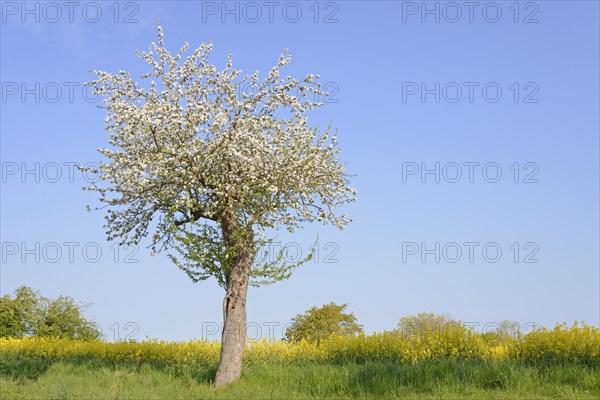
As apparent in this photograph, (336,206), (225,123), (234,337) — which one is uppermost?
(225,123)

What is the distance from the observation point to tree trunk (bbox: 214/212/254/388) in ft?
56.1

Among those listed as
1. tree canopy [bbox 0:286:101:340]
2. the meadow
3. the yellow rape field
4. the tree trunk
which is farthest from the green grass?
tree canopy [bbox 0:286:101:340]

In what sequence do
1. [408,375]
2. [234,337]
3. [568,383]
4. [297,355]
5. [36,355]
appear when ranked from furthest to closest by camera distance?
Result: 1. [36,355]
2. [297,355]
3. [234,337]
4. [408,375]
5. [568,383]

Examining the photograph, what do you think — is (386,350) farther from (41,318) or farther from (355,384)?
(41,318)

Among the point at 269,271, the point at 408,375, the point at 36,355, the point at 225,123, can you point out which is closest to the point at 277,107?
the point at 225,123

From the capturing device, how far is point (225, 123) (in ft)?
55.5

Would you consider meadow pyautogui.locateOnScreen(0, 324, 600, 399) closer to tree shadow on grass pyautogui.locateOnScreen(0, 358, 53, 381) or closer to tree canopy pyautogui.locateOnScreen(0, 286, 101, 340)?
tree shadow on grass pyautogui.locateOnScreen(0, 358, 53, 381)

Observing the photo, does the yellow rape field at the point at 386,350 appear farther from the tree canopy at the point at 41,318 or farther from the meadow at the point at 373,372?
the tree canopy at the point at 41,318

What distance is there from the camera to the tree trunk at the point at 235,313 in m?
17.1

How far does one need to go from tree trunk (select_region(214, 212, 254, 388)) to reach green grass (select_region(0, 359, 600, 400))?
459 millimetres

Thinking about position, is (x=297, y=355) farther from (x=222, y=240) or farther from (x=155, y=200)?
(x=155, y=200)

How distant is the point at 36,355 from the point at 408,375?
20269 millimetres

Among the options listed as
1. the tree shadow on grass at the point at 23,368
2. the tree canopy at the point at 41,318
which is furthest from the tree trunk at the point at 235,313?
the tree canopy at the point at 41,318

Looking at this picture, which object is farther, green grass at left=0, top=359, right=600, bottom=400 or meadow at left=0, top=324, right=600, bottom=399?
meadow at left=0, top=324, right=600, bottom=399
